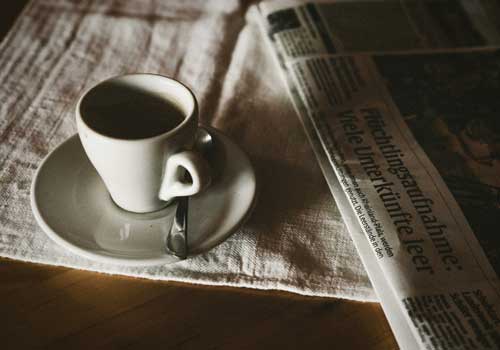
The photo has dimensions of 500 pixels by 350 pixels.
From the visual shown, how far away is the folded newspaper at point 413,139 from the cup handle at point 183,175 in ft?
0.43

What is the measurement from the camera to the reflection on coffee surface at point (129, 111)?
1.16 ft

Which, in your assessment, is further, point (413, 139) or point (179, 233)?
point (413, 139)

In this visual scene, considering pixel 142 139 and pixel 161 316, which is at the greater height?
pixel 142 139

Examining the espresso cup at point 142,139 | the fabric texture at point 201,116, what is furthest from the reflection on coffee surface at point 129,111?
the fabric texture at point 201,116

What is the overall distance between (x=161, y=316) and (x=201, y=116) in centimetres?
25

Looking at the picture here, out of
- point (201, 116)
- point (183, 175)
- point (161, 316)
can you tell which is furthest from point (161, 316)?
point (201, 116)

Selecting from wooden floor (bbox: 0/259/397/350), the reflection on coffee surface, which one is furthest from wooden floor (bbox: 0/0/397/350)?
the reflection on coffee surface

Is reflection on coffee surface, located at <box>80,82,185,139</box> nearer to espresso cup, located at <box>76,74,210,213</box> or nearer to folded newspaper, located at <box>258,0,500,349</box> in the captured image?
espresso cup, located at <box>76,74,210,213</box>

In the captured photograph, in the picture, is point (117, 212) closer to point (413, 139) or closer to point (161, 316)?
point (161, 316)

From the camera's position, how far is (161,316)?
1.06 ft

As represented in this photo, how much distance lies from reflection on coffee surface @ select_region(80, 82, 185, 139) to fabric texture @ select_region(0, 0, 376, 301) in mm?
104

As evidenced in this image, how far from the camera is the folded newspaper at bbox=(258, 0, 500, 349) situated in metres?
0.33

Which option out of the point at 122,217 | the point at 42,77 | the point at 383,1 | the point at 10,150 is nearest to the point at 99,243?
the point at 122,217

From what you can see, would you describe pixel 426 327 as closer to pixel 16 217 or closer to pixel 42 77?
pixel 16 217
